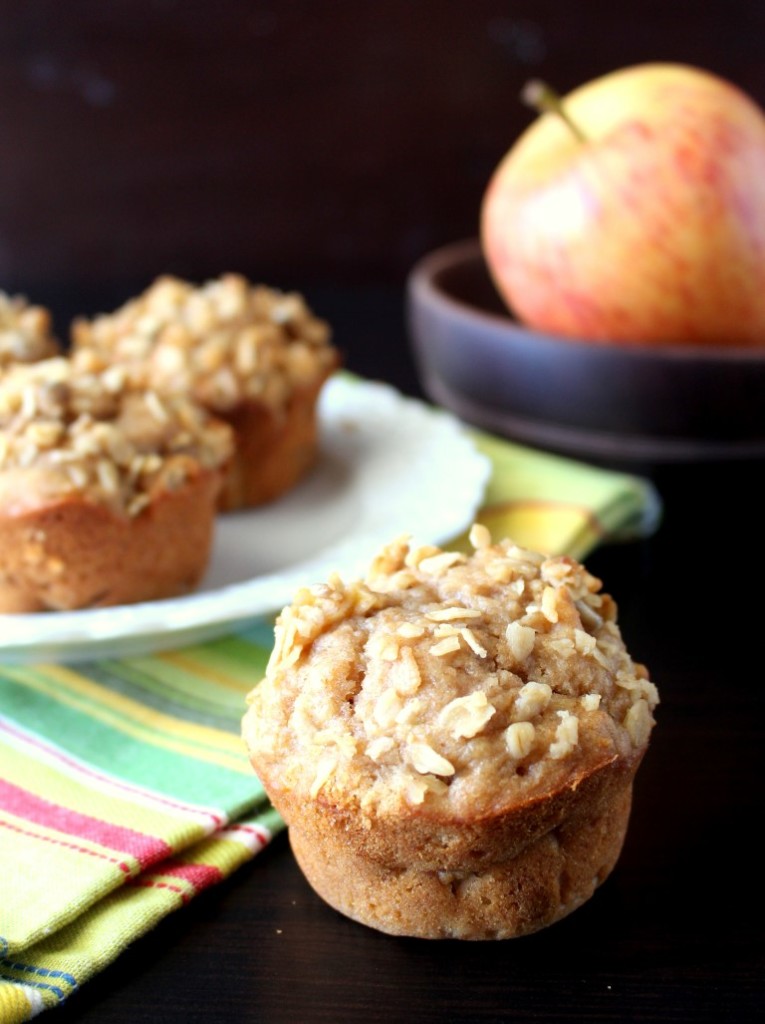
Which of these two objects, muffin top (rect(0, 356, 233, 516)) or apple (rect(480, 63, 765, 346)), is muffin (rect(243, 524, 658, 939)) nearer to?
muffin top (rect(0, 356, 233, 516))

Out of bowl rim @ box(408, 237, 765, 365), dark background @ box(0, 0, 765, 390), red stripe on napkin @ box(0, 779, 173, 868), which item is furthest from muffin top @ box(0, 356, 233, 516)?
dark background @ box(0, 0, 765, 390)

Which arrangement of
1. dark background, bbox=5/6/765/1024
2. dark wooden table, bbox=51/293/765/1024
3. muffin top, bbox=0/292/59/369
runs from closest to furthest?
dark wooden table, bbox=51/293/765/1024 → muffin top, bbox=0/292/59/369 → dark background, bbox=5/6/765/1024

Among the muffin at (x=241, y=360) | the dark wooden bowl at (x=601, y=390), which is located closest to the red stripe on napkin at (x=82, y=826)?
the muffin at (x=241, y=360)

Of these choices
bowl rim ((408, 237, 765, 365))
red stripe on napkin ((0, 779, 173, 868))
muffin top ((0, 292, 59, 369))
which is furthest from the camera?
muffin top ((0, 292, 59, 369))

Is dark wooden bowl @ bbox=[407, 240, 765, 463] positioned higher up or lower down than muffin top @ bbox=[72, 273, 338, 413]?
lower down

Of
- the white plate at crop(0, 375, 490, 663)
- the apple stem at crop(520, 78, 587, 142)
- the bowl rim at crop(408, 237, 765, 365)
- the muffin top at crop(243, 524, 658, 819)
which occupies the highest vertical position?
the apple stem at crop(520, 78, 587, 142)

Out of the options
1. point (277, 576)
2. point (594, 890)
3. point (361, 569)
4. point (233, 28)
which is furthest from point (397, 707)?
point (233, 28)
